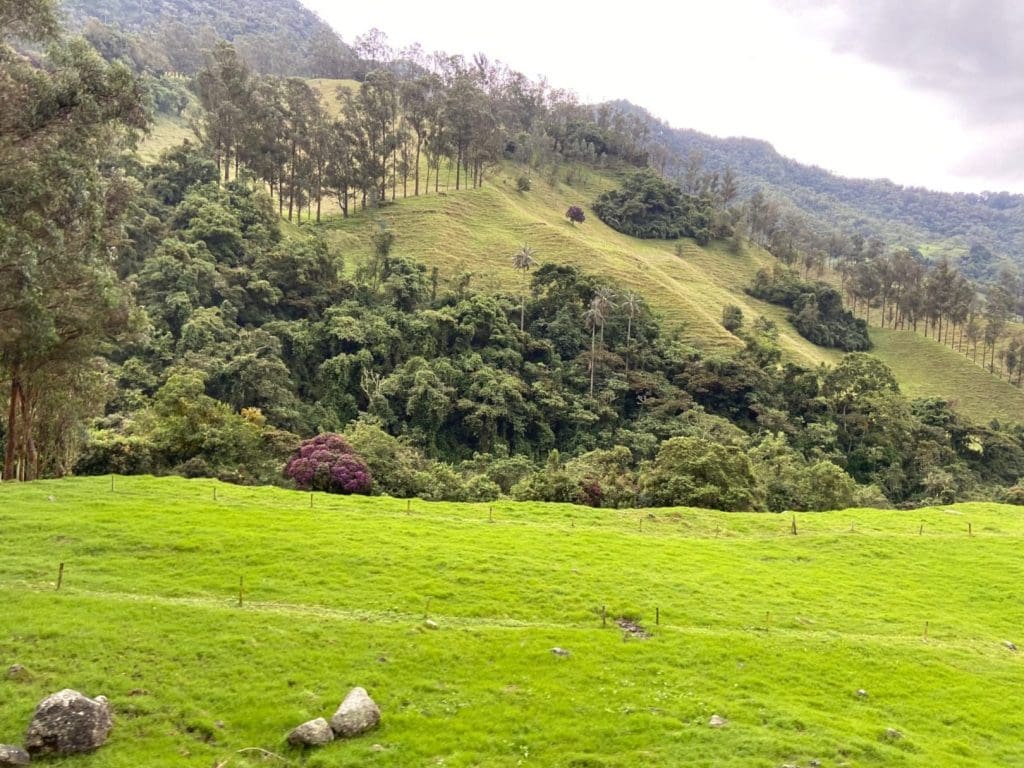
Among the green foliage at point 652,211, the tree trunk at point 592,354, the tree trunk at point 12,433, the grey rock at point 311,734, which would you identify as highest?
the green foliage at point 652,211

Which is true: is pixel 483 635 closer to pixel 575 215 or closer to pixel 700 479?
pixel 700 479

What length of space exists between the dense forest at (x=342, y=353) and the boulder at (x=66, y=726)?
1379 cm

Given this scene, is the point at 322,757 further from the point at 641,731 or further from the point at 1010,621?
the point at 1010,621

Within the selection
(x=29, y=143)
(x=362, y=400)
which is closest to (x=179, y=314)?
(x=362, y=400)

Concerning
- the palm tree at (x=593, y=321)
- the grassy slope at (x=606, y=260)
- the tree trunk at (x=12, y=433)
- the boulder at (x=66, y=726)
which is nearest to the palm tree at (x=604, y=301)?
the palm tree at (x=593, y=321)

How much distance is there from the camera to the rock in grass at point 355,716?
1636 centimetres

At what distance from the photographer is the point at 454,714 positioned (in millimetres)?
17547

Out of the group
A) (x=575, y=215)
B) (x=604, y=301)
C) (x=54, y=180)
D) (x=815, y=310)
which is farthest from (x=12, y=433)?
(x=815, y=310)

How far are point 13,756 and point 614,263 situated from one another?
10900 centimetres

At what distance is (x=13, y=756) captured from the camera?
14023 mm

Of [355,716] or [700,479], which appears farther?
[700,479]

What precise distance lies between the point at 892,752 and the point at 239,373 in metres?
53.8

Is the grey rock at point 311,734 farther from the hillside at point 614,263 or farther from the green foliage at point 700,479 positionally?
the hillside at point 614,263

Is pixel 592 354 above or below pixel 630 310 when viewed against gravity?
below
